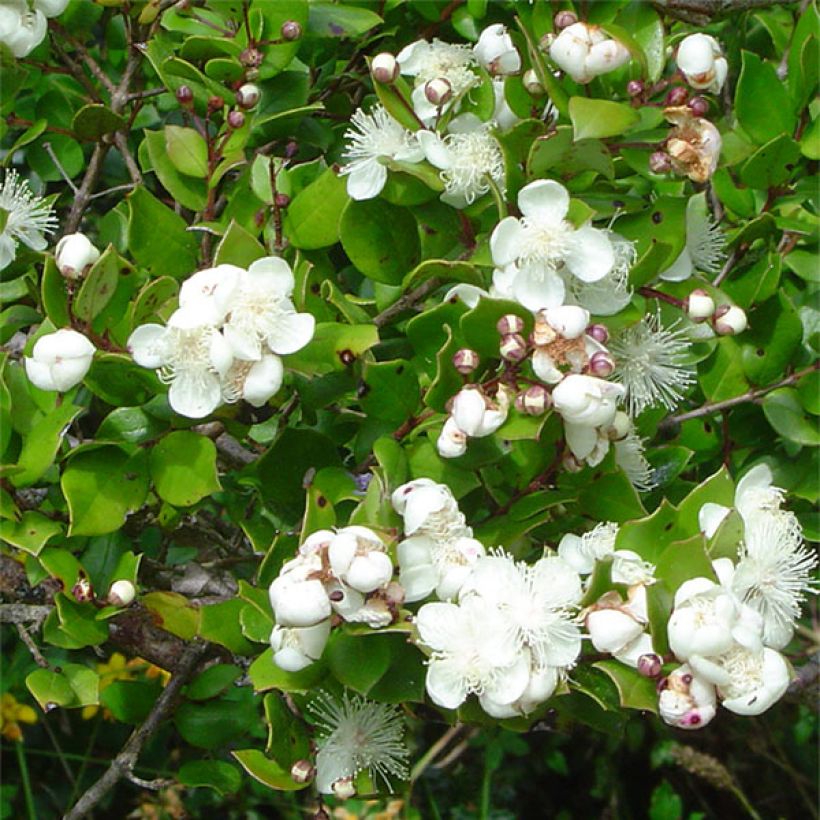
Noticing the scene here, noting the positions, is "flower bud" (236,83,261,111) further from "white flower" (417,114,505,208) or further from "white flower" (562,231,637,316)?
"white flower" (562,231,637,316)

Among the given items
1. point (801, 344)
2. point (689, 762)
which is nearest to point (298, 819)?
point (689, 762)

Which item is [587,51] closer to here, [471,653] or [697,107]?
[697,107]

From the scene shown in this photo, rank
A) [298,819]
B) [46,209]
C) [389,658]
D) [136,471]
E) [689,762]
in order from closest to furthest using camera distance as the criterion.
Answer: [389,658], [136,471], [46,209], [689,762], [298,819]

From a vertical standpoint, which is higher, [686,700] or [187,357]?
[187,357]

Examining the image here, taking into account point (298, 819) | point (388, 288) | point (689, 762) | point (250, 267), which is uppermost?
point (250, 267)

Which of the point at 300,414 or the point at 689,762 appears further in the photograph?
the point at 689,762

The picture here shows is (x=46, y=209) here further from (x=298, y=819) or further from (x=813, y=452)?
(x=298, y=819)

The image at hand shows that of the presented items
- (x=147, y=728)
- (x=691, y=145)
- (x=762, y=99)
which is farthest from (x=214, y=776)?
(x=762, y=99)
